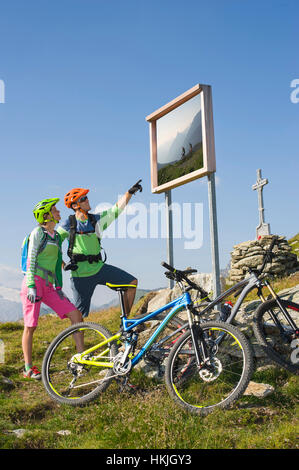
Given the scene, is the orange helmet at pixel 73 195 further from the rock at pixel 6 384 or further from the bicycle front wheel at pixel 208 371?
the bicycle front wheel at pixel 208 371

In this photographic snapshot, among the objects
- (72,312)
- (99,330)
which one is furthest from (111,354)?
(72,312)

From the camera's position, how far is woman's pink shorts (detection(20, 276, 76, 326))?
22.1 feet

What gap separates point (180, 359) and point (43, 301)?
8.93 feet

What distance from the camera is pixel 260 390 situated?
17.1ft

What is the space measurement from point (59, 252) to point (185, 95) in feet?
14.2

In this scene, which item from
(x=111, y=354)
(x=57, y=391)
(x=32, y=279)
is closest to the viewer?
(x=111, y=354)

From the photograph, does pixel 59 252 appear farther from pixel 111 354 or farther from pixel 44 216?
pixel 111 354

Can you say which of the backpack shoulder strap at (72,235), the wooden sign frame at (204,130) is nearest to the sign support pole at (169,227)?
the wooden sign frame at (204,130)

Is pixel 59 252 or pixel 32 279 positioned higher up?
pixel 59 252

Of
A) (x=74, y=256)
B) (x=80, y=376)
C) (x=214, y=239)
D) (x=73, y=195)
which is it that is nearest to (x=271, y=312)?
(x=214, y=239)

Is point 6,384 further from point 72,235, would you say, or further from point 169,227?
point 169,227

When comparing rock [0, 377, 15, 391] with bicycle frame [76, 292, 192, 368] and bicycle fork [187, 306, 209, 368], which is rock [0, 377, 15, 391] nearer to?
bicycle frame [76, 292, 192, 368]

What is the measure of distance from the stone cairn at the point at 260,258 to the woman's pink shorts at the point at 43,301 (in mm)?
12375

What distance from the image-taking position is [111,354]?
218 inches
